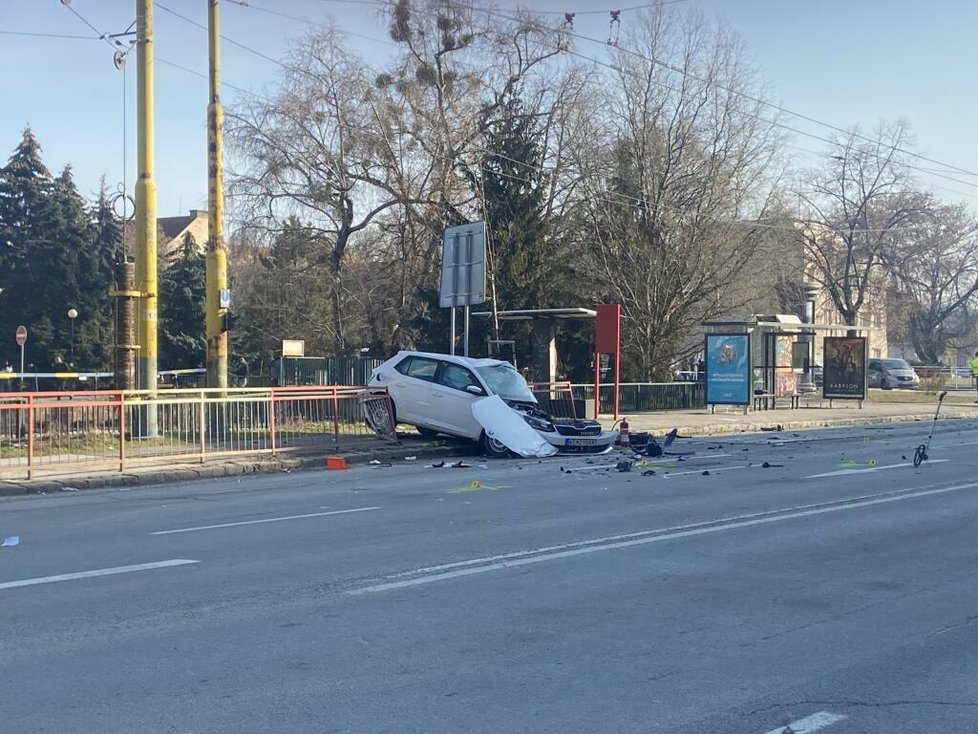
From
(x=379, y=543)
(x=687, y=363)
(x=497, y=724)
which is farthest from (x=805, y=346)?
(x=497, y=724)

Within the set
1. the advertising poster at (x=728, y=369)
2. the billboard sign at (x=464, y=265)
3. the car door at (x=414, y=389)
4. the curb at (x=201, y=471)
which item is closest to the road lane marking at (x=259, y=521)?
the curb at (x=201, y=471)

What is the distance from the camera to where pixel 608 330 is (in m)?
26.9

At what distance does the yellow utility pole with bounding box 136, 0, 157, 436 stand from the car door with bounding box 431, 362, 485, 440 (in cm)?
546

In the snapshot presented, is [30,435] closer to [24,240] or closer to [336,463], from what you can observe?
[336,463]

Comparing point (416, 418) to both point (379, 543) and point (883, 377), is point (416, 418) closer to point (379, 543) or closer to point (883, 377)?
point (379, 543)

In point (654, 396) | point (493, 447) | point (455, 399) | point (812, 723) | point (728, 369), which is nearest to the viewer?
point (812, 723)

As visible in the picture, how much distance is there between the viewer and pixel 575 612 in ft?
24.1

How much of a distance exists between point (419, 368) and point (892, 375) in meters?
42.0

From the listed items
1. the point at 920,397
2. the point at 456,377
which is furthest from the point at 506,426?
the point at 920,397

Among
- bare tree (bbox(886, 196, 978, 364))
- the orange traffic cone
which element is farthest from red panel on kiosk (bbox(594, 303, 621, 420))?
bare tree (bbox(886, 196, 978, 364))

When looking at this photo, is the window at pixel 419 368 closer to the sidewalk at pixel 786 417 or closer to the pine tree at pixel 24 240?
the sidewalk at pixel 786 417

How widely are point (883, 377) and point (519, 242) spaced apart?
27994mm

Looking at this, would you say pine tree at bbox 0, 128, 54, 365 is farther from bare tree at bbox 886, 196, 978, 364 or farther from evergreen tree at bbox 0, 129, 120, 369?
bare tree at bbox 886, 196, 978, 364

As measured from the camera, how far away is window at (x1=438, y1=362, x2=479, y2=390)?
19875mm
